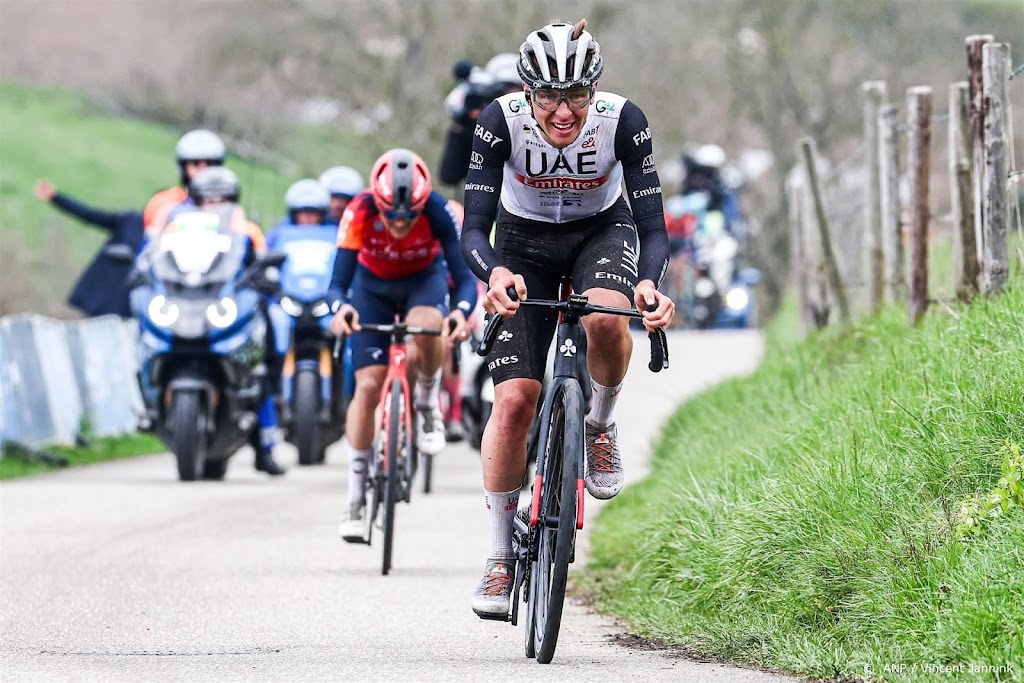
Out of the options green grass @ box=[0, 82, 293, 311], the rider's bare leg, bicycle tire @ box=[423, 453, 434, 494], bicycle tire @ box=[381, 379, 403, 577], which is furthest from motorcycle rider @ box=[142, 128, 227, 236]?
green grass @ box=[0, 82, 293, 311]

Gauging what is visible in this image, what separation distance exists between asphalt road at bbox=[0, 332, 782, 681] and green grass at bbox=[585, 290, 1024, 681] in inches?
12.5

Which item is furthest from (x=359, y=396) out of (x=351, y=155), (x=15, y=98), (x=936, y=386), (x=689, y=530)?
(x=15, y=98)

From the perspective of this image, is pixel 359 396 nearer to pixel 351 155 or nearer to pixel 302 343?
pixel 302 343

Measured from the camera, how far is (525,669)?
21.7ft

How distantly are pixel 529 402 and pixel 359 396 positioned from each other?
3138 mm

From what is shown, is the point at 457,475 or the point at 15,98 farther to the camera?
the point at 15,98

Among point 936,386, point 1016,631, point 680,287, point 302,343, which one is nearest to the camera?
point 1016,631

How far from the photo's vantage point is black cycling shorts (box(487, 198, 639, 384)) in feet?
23.2

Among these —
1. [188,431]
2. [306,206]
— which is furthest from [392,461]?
[306,206]

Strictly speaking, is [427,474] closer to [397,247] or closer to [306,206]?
[306,206]

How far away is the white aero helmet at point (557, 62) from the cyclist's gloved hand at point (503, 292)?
677mm

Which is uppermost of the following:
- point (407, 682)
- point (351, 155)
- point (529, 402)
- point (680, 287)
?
point (351, 155)

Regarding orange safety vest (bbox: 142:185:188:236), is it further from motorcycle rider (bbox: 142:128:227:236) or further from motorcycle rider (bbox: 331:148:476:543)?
motorcycle rider (bbox: 331:148:476:543)

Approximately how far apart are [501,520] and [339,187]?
30.1 feet
